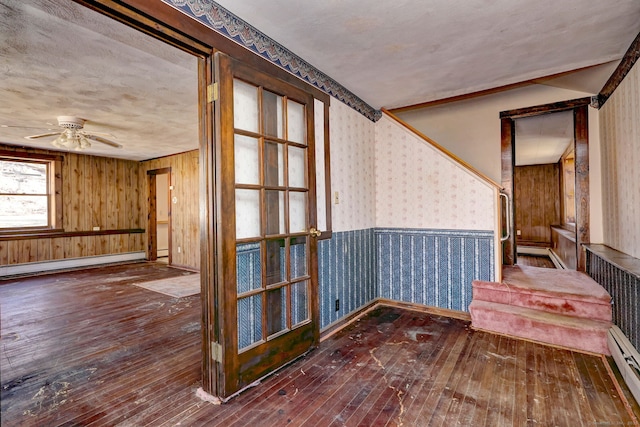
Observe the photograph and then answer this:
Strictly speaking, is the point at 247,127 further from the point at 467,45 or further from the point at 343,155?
the point at 467,45

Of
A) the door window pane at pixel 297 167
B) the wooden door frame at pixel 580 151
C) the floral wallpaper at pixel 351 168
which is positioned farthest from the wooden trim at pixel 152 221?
the wooden door frame at pixel 580 151

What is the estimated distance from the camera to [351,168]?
11.5ft

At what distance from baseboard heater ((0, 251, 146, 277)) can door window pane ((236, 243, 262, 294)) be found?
6.67 meters

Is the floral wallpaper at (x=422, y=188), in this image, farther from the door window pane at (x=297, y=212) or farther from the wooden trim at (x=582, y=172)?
the door window pane at (x=297, y=212)

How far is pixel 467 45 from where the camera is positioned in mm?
2551

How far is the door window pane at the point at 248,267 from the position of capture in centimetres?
216

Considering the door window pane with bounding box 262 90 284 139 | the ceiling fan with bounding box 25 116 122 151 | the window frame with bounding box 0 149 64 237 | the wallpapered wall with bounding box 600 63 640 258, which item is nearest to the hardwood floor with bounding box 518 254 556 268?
the wallpapered wall with bounding box 600 63 640 258

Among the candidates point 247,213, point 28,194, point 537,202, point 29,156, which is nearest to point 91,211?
point 28,194

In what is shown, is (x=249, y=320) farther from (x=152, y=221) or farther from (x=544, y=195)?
(x=544, y=195)

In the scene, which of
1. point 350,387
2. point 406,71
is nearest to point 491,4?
point 406,71

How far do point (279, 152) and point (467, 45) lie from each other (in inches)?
69.7

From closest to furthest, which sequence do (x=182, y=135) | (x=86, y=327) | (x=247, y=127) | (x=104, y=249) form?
(x=247, y=127) < (x=86, y=327) < (x=182, y=135) < (x=104, y=249)

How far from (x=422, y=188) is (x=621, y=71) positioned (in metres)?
2.02

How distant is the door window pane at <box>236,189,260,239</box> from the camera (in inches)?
Answer: 86.7
